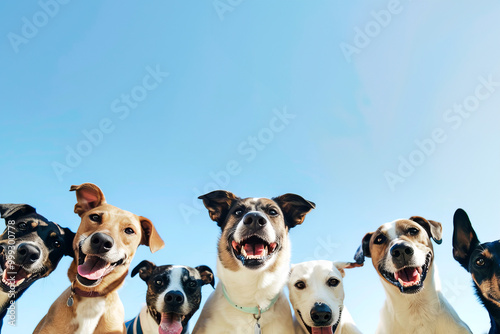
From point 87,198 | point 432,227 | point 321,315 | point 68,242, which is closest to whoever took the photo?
point 321,315

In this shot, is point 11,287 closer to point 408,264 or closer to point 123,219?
point 123,219

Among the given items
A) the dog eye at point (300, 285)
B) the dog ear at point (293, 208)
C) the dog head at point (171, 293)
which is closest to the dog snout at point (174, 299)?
the dog head at point (171, 293)

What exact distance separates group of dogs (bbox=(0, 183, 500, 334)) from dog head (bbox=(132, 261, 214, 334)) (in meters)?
0.02

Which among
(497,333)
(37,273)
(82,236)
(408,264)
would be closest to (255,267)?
(408,264)

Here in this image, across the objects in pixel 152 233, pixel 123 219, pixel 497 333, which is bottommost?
pixel 497 333

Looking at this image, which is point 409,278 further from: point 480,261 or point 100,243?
point 100,243

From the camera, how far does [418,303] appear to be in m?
5.52

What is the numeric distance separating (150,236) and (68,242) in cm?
119

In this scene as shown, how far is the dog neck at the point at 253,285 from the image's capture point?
5477 mm

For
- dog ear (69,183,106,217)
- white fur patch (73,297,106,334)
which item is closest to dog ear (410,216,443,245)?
white fur patch (73,297,106,334)

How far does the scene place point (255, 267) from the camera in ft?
17.5

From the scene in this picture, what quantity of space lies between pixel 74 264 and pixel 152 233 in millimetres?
1191

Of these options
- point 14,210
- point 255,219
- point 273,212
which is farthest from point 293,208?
point 14,210

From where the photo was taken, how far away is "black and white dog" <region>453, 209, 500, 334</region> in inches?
207
